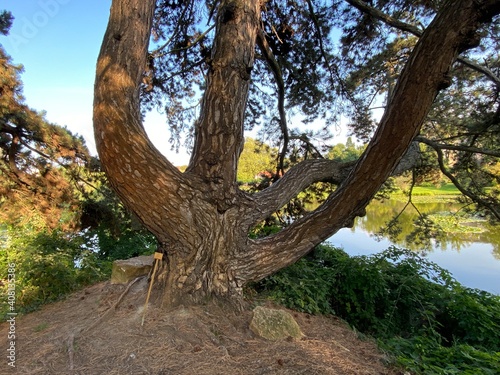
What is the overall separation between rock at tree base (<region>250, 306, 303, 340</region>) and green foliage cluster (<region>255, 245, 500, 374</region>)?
2.02 feet

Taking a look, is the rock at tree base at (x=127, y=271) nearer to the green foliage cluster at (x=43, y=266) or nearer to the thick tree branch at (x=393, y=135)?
the green foliage cluster at (x=43, y=266)

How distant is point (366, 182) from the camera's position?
248cm

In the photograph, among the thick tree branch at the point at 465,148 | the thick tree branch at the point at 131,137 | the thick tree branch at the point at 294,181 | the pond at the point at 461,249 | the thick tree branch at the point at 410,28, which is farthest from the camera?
the pond at the point at 461,249

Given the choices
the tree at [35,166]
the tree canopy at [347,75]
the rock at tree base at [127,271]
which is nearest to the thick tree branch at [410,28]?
the tree canopy at [347,75]

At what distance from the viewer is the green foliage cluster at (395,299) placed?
295cm

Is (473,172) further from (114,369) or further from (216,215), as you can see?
(114,369)

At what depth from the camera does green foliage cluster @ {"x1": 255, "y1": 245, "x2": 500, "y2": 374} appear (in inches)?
116

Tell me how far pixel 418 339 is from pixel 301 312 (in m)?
1.01

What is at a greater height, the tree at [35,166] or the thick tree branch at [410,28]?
the thick tree branch at [410,28]

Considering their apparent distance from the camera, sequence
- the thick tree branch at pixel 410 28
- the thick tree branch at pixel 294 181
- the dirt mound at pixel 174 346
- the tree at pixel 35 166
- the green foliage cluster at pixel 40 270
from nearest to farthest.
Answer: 1. the dirt mound at pixel 174 346
2. the thick tree branch at pixel 294 181
3. the thick tree branch at pixel 410 28
4. the green foliage cluster at pixel 40 270
5. the tree at pixel 35 166

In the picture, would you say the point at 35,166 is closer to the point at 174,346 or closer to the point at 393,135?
the point at 174,346

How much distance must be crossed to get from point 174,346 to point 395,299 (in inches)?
117

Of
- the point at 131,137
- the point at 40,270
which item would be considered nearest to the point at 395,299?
the point at 131,137

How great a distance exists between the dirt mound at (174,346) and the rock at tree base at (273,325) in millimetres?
51
